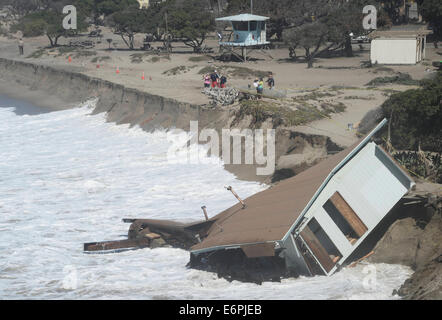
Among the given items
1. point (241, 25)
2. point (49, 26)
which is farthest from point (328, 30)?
point (49, 26)

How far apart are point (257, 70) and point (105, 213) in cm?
2676

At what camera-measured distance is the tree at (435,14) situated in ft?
185

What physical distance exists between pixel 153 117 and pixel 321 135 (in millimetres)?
14244

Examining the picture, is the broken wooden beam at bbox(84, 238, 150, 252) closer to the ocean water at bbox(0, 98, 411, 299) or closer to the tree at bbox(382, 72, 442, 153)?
the ocean water at bbox(0, 98, 411, 299)

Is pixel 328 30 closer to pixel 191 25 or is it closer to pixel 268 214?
pixel 191 25

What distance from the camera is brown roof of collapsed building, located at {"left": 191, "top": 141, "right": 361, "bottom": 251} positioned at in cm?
1741

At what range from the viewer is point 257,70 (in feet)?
164

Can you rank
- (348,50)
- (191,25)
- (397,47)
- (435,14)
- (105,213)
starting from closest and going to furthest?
(105,213)
(397,47)
(435,14)
(348,50)
(191,25)

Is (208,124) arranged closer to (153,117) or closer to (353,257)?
(153,117)

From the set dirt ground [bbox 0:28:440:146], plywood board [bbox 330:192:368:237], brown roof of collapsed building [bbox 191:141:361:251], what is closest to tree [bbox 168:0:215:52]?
dirt ground [bbox 0:28:440:146]

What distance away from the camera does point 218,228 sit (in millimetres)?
19672

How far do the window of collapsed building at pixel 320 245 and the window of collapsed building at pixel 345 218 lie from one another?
1.59 feet

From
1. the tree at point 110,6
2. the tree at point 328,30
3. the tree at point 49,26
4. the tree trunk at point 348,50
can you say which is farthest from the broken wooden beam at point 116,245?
the tree at point 110,6
